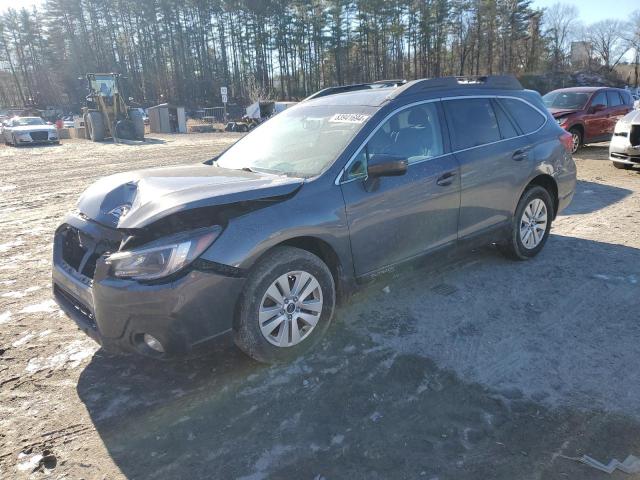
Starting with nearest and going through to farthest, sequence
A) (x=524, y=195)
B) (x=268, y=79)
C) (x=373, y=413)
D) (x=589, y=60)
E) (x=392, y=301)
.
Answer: (x=373, y=413) < (x=392, y=301) < (x=524, y=195) < (x=268, y=79) < (x=589, y=60)

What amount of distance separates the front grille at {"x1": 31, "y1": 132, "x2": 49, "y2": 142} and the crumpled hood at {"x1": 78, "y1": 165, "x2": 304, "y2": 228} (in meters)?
24.1

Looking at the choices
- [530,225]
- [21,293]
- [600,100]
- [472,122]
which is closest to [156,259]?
[21,293]

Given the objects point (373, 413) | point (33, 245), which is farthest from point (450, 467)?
point (33, 245)

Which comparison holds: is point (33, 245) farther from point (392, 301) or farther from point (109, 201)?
point (392, 301)

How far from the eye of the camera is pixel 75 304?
326 cm

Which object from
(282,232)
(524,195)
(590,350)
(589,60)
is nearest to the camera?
(282,232)

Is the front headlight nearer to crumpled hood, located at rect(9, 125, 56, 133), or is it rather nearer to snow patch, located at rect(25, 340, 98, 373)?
snow patch, located at rect(25, 340, 98, 373)

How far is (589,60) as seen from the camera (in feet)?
275

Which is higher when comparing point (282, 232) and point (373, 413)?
point (282, 232)

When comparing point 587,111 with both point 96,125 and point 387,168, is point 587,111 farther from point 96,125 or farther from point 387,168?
point 96,125

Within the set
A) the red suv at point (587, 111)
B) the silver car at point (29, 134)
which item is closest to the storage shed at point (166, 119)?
the silver car at point (29, 134)

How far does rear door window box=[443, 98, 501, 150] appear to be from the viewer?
438 cm

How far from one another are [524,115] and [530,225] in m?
1.14

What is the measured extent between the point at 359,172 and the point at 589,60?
97132 millimetres
